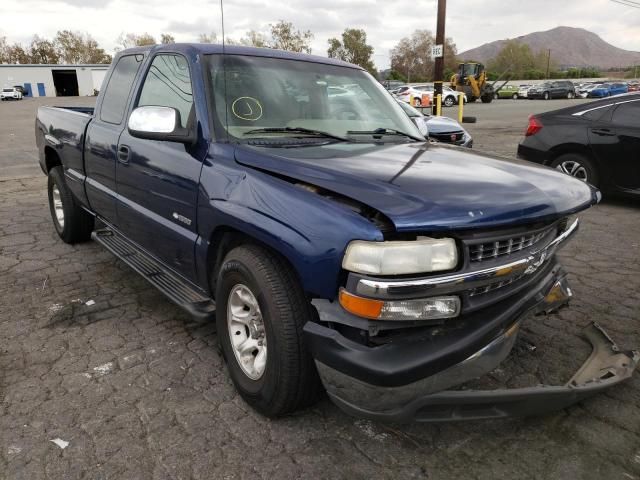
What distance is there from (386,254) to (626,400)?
175 cm

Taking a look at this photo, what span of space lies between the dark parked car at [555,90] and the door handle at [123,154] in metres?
50.2

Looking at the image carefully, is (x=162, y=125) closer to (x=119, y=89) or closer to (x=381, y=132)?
(x=381, y=132)

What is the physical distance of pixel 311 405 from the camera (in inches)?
97.2

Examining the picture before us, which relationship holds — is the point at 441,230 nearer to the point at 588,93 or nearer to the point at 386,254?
the point at 386,254

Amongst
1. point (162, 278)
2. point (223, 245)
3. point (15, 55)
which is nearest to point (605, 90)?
point (162, 278)

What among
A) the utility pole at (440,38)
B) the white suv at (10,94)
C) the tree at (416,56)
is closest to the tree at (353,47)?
the tree at (416,56)

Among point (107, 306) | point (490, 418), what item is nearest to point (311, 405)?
point (490, 418)

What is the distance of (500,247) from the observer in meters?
2.14

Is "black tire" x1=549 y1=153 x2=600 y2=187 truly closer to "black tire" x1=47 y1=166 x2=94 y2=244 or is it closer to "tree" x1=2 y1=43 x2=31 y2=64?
"black tire" x1=47 y1=166 x2=94 y2=244

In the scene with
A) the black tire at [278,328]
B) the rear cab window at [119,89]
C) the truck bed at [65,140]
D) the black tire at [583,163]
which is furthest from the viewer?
the black tire at [583,163]

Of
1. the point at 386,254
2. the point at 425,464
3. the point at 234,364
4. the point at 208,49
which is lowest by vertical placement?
the point at 425,464

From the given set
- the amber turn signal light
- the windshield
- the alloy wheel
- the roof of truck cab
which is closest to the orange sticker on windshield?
the windshield

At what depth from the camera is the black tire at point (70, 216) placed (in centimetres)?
502

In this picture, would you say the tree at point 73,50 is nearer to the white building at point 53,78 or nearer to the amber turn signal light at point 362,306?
the white building at point 53,78
